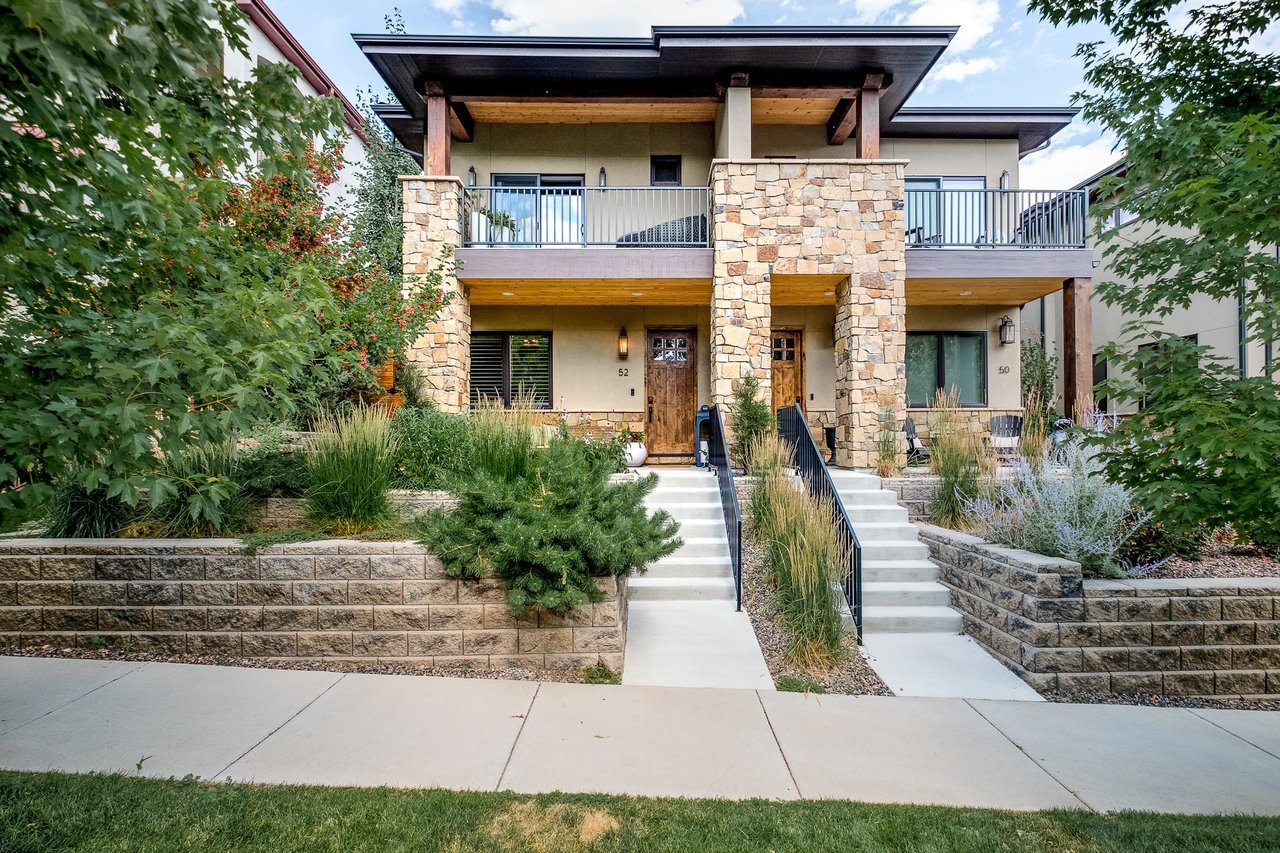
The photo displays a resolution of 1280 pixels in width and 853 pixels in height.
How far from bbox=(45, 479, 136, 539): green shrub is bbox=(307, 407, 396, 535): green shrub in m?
1.22

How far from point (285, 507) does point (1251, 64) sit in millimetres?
7258

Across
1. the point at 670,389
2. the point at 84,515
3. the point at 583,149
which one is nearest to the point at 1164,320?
the point at 670,389

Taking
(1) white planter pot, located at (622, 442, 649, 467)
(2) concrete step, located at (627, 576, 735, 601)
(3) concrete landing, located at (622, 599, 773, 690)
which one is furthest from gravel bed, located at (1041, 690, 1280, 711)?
(1) white planter pot, located at (622, 442, 649, 467)

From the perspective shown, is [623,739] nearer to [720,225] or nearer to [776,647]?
[776,647]

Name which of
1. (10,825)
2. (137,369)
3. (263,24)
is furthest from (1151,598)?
(263,24)

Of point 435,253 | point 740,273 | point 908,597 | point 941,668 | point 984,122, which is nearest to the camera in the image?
point 941,668

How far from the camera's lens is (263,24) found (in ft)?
35.1

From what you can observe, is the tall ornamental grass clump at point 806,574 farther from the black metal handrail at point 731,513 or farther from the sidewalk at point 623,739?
the sidewalk at point 623,739

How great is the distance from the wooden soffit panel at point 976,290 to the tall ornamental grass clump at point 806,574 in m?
6.41

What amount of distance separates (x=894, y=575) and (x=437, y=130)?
9528mm

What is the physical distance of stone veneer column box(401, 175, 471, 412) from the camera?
919cm

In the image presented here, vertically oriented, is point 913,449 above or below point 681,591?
above

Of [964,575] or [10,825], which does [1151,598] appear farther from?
[10,825]

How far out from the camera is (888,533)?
5.97m
